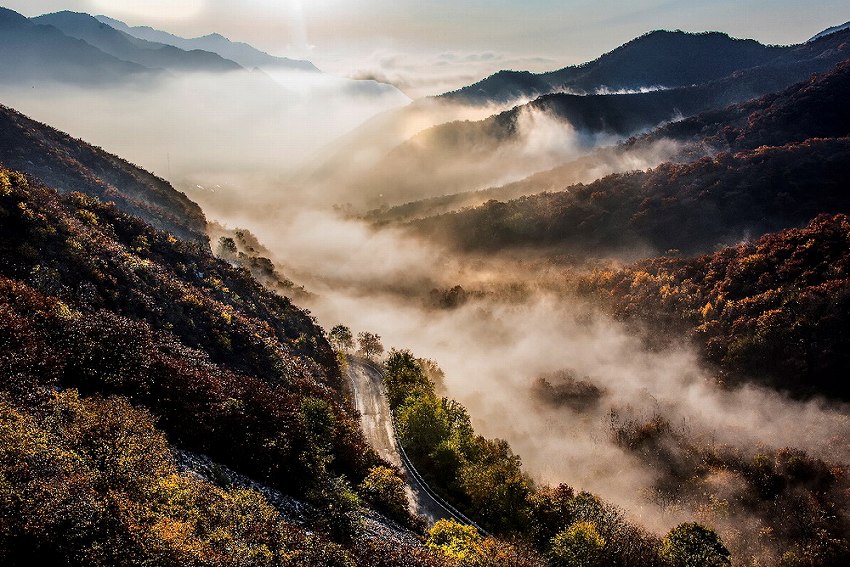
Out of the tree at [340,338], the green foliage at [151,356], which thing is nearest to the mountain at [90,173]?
the green foliage at [151,356]

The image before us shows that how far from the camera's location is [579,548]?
124 feet

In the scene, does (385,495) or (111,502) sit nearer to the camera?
(111,502)

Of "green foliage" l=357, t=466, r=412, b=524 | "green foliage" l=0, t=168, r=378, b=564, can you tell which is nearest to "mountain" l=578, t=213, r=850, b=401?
"green foliage" l=357, t=466, r=412, b=524

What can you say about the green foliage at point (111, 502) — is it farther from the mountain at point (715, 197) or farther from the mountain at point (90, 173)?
the mountain at point (715, 197)

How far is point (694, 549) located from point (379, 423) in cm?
3945

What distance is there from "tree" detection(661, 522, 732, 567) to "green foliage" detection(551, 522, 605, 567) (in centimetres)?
676

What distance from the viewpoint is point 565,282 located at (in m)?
126

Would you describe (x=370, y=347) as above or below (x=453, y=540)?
below

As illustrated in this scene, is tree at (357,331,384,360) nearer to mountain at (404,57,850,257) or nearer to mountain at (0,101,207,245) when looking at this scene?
mountain at (0,101,207,245)

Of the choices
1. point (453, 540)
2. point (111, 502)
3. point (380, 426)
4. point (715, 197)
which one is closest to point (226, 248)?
point (380, 426)

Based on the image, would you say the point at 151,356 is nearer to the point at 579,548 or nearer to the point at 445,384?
the point at 579,548

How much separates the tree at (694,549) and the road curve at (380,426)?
63.9 ft

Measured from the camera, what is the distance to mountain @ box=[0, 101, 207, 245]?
261 ft

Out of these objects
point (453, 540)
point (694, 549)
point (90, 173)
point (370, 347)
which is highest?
point (90, 173)
